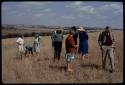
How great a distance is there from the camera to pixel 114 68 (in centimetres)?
1052

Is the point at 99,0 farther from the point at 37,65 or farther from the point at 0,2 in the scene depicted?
the point at 37,65

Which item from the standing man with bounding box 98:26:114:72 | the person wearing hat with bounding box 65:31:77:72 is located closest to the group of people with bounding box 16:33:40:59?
the person wearing hat with bounding box 65:31:77:72

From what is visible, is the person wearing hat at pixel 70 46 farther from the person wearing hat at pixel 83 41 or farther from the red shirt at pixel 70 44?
the person wearing hat at pixel 83 41

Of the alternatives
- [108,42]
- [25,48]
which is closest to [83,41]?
[108,42]

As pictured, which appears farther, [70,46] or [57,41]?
[57,41]

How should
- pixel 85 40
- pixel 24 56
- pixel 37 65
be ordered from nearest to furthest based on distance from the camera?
pixel 37 65 → pixel 85 40 → pixel 24 56

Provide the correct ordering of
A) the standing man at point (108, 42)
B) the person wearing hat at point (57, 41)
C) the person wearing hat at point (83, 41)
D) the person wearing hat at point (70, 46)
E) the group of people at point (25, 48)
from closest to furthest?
the person wearing hat at point (70, 46), the standing man at point (108, 42), the person wearing hat at point (57, 41), the person wearing hat at point (83, 41), the group of people at point (25, 48)

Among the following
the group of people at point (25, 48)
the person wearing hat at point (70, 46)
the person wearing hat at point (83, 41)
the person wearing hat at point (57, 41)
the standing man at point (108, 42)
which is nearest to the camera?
the person wearing hat at point (70, 46)

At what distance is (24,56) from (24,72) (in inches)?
182

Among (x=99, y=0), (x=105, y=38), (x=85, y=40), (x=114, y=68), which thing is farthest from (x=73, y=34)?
(x=99, y=0)

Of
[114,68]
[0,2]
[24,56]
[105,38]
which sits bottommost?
[24,56]

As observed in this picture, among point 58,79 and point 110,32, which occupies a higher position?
point 110,32

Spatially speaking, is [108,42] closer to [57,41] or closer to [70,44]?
[70,44]

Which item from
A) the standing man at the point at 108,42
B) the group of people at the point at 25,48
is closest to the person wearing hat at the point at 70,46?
the standing man at the point at 108,42
